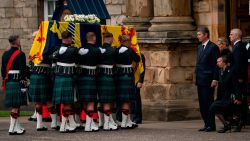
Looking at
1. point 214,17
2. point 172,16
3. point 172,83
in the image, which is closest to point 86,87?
point 172,83

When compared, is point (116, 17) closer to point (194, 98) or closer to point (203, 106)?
point (194, 98)

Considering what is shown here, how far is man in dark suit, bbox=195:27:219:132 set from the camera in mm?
19656

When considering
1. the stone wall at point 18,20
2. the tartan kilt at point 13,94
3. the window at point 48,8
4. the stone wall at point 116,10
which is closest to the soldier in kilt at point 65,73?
the tartan kilt at point 13,94

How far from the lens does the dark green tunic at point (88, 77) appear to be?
20.0 metres

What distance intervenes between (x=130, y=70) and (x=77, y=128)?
1.42 metres

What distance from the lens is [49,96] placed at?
67.8 feet

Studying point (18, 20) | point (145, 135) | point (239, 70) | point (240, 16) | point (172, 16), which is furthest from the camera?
point (18, 20)

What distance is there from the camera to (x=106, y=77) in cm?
2030

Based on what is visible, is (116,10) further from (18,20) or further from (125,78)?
(125,78)

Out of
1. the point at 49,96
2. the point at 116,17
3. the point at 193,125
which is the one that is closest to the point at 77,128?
the point at 49,96

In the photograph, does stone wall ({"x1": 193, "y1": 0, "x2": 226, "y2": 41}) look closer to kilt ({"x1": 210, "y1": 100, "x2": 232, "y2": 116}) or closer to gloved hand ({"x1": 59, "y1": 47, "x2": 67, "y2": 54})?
kilt ({"x1": 210, "y1": 100, "x2": 232, "y2": 116})

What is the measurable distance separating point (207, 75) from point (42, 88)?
3000mm

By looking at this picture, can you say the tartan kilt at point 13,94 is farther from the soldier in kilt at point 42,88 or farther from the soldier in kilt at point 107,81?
the soldier in kilt at point 107,81

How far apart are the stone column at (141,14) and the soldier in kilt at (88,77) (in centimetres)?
374
